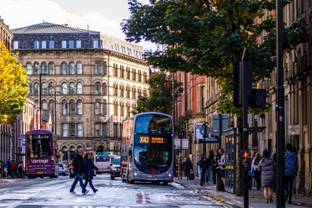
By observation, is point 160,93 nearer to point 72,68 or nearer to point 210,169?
point 210,169

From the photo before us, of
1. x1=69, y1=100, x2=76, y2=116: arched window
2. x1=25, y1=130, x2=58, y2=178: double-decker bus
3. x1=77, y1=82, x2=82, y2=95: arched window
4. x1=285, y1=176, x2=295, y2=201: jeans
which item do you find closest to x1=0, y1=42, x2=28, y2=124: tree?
x1=25, y1=130, x2=58, y2=178: double-decker bus

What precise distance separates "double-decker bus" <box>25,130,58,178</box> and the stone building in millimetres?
82807

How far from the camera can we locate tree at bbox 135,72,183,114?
3467 inches

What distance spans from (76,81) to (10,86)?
8882 cm

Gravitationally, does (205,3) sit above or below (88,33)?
below

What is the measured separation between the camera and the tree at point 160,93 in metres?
88.1

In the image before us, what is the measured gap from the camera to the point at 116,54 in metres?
162

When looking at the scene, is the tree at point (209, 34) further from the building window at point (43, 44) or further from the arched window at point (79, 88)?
the building window at point (43, 44)

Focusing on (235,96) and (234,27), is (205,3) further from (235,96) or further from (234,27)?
(235,96)

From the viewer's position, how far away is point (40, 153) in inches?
2876

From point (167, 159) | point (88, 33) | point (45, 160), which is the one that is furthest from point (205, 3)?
point (88, 33)

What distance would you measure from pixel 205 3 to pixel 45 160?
130 feet

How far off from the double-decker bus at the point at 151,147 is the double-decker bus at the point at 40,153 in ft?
58.0

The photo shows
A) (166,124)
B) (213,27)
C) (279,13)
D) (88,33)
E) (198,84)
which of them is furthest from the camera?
(88,33)
